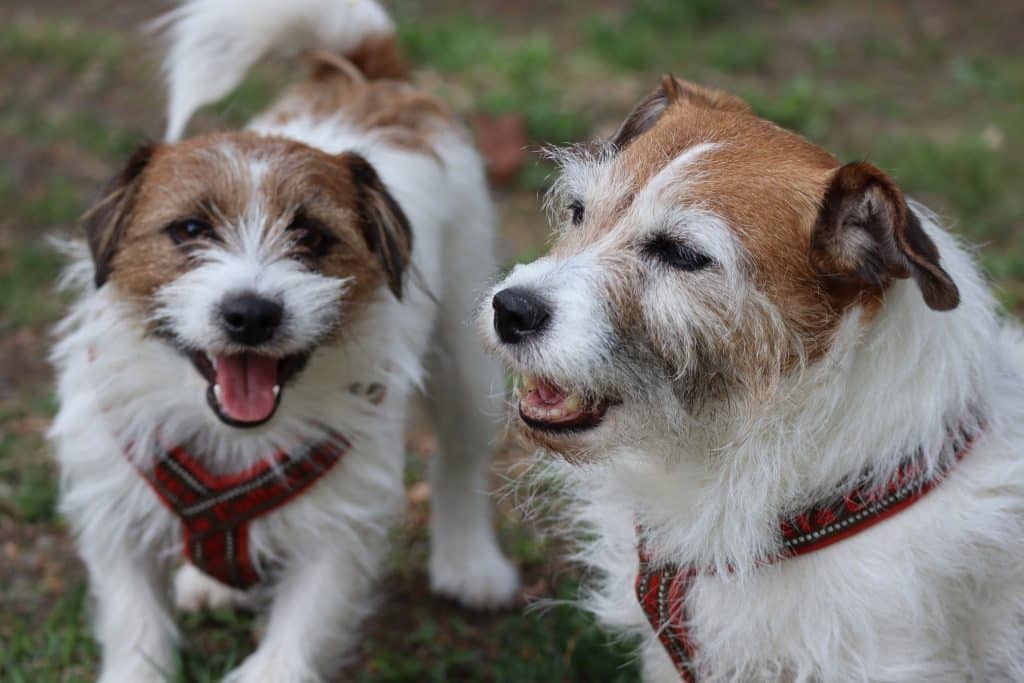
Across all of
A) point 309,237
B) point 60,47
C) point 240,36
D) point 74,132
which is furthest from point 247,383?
point 60,47

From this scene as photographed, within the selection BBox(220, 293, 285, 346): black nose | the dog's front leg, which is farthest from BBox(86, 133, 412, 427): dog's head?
the dog's front leg

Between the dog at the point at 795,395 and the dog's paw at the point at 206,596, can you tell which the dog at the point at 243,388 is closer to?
the dog's paw at the point at 206,596

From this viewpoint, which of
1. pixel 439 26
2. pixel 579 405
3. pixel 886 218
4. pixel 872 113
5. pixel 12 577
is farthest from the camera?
pixel 439 26

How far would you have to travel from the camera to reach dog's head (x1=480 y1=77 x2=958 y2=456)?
242 cm

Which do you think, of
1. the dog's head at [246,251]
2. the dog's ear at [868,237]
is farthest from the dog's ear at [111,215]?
the dog's ear at [868,237]

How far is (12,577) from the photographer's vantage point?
4.05 m

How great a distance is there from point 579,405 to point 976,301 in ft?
2.90

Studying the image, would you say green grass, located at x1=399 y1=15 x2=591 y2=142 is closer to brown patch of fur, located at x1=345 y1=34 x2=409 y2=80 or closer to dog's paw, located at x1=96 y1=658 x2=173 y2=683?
brown patch of fur, located at x1=345 y1=34 x2=409 y2=80

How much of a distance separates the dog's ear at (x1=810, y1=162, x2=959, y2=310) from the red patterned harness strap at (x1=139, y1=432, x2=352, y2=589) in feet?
4.81

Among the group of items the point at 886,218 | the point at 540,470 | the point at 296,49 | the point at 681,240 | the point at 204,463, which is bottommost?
the point at 204,463

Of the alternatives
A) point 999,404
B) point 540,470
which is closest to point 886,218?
point 999,404

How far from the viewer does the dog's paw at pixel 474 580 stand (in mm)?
4188

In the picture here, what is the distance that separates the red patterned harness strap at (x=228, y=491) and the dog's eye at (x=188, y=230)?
56 centimetres

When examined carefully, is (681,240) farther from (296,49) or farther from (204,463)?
(296,49)
